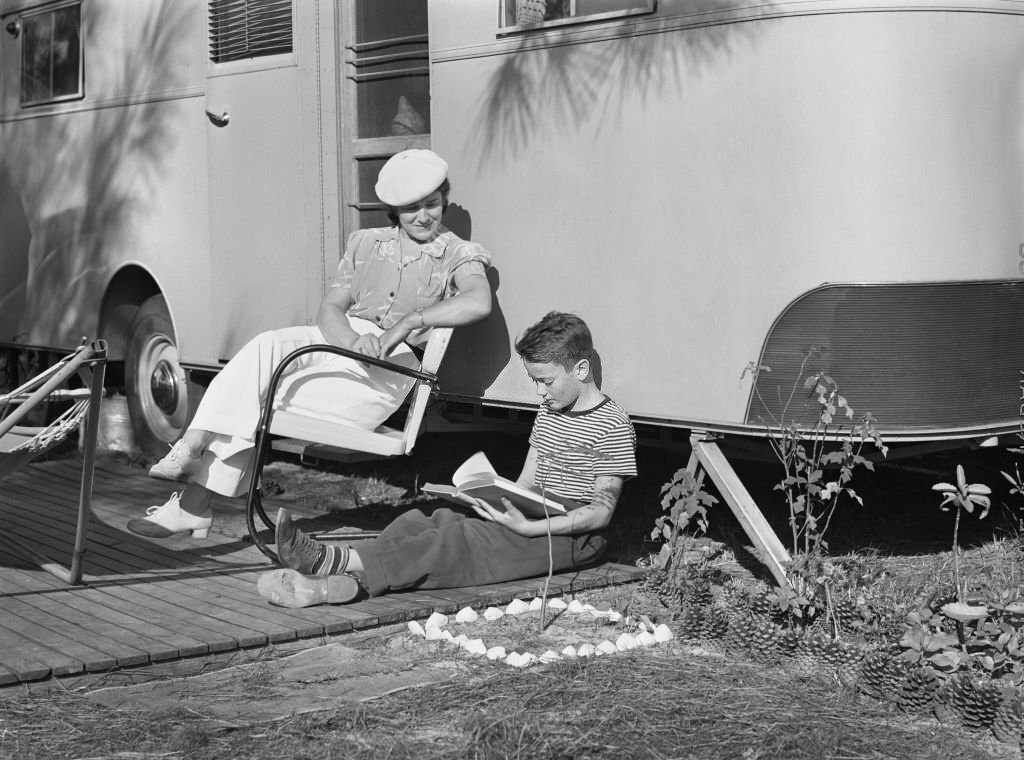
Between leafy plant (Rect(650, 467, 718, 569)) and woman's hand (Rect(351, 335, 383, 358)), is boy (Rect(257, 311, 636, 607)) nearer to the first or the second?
leafy plant (Rect(650, 467, 718, 569))

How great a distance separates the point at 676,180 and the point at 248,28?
103 inches

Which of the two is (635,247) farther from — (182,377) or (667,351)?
(182,377)

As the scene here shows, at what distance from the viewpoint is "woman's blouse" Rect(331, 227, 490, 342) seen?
5555 mm

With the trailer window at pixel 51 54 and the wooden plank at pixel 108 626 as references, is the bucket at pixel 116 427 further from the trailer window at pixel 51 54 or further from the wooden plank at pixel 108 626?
the wooden plank at pixel 108 626

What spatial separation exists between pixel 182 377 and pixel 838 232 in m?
4.03

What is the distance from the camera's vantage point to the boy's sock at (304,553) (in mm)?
4480

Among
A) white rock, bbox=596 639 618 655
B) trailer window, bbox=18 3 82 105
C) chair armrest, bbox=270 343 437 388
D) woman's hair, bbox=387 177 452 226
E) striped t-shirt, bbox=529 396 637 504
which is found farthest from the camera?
trailer window, bbox=18 3 82 105

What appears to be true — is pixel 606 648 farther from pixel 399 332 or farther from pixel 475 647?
pixel 399 332

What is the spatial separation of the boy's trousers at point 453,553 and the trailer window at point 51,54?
435 centimetres

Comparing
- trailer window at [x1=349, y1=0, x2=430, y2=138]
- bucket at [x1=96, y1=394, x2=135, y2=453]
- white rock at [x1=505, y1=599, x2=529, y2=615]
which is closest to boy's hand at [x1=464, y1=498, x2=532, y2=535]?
white rock at [x1=505, y1=599, x2=529, y2=615]

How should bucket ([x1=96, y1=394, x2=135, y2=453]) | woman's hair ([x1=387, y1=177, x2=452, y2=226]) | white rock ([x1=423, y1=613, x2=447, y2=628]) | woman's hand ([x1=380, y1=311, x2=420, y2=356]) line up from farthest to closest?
bucket ([x1=96, y1=394, x2=135, y2=453])
woman's hair ([x1=387, y1=177, x2=452, y2=226])
woman's hand ([x1=380, y1=311, x2=420, y2=356])
white rock ([x1=423, y1=613, x2=447, y2=628])

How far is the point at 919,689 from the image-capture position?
3533 millimetres

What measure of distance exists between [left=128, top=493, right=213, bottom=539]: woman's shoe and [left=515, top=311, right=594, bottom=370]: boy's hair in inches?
54.5

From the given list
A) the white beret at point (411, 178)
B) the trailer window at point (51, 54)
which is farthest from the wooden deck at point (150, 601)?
the trailer window at point (51, 54)
